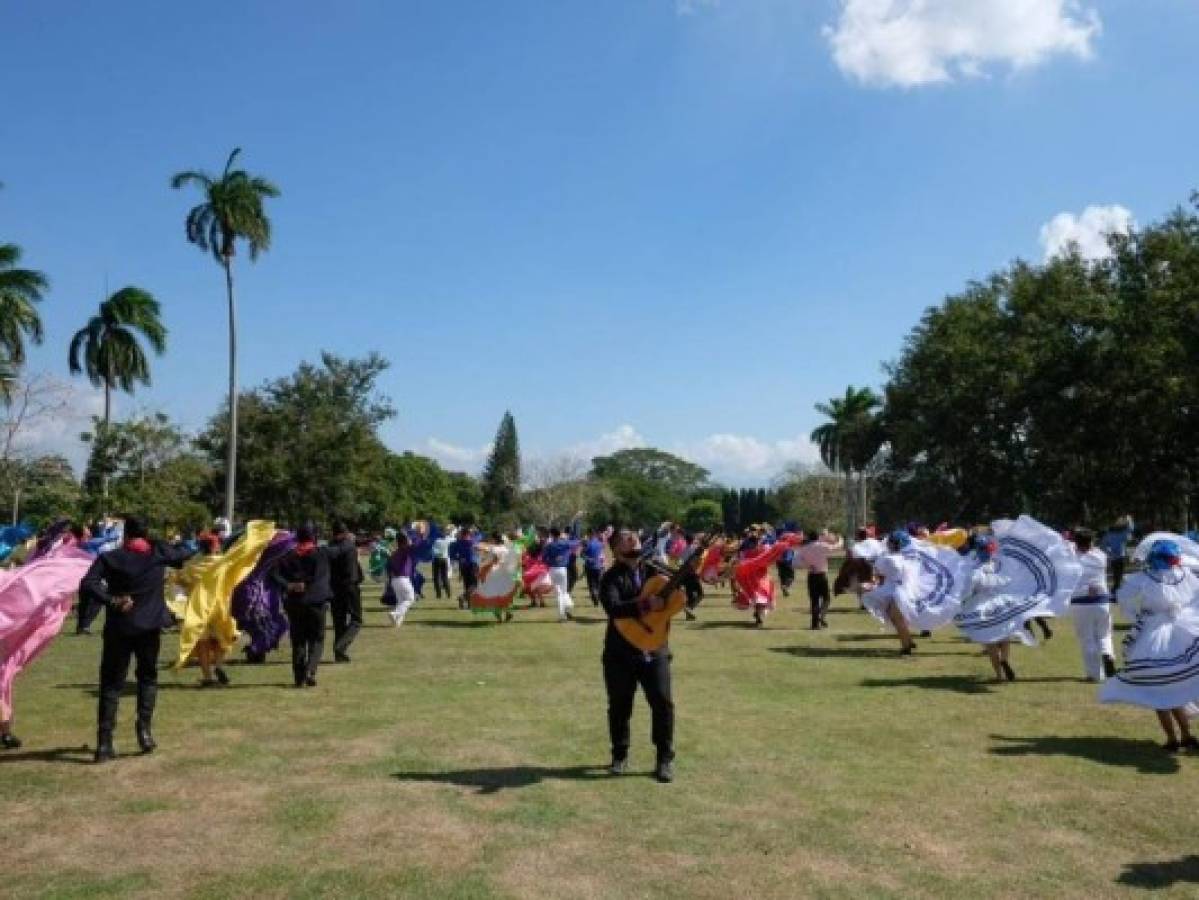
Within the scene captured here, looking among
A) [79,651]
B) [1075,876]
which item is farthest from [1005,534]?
[79,651]

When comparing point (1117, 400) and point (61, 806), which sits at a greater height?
point (1117, 400)

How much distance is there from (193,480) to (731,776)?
34614 millimetres

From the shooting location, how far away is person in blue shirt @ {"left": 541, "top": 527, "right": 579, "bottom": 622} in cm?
2019

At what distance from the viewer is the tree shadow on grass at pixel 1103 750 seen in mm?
8500

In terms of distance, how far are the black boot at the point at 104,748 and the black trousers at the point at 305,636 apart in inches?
139

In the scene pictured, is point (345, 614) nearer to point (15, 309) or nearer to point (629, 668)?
point (629, 668)

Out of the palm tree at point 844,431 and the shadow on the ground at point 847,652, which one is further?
the palm tree at point 844,431

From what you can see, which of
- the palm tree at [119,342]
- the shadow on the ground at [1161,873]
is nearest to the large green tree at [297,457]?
the palm tree at [119,342]

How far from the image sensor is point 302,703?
11.0 metres

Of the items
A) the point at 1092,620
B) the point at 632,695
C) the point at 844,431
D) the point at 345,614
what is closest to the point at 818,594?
the point at 1092,620

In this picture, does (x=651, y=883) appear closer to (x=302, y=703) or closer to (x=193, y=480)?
(x=302, y=703)

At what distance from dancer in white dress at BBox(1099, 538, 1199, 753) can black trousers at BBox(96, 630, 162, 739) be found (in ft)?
27.4

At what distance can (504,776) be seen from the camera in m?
7.96

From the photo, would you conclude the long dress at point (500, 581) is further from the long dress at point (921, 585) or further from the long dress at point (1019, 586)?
the long dress at point (1019, 586)
